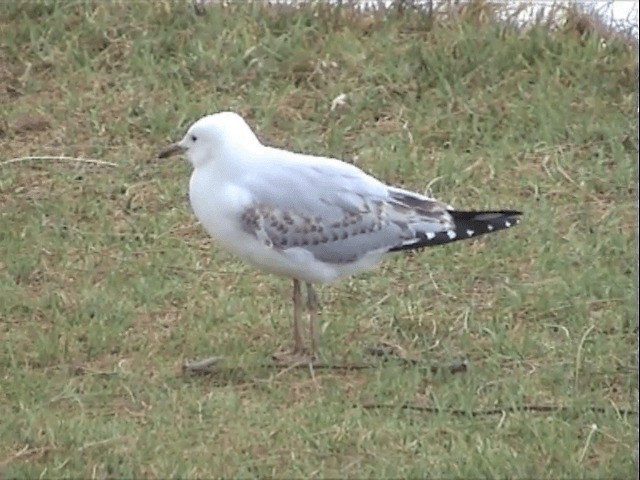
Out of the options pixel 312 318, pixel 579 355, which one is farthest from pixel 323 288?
pixel 579 355

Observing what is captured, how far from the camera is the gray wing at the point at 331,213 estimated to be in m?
4.71

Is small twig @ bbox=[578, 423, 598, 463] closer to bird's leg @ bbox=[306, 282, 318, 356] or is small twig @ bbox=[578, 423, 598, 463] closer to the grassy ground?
the grassy ground

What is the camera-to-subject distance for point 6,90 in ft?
22.4

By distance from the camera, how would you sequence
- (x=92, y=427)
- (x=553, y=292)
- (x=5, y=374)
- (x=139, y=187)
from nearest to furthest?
(x=92, y=427)
(x=5, y=374)
(x=553, y=292)
(x=139, y=187)

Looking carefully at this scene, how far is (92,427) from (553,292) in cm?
161

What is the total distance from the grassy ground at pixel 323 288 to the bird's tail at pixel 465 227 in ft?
→ 1.00

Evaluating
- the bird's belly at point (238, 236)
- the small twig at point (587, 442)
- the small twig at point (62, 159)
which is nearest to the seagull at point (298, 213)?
the bird's belly at point (238, 236)

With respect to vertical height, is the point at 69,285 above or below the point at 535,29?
below

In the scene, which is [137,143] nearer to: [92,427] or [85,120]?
[85,120]

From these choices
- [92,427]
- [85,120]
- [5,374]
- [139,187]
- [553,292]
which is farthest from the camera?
[85,120]

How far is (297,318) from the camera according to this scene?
4.80m

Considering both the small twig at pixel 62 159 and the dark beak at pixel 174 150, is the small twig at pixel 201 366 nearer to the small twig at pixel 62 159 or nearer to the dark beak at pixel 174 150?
the dark beak at pixel 174 150

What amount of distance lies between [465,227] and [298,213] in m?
0.51

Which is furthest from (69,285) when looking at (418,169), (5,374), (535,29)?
(535,29)
